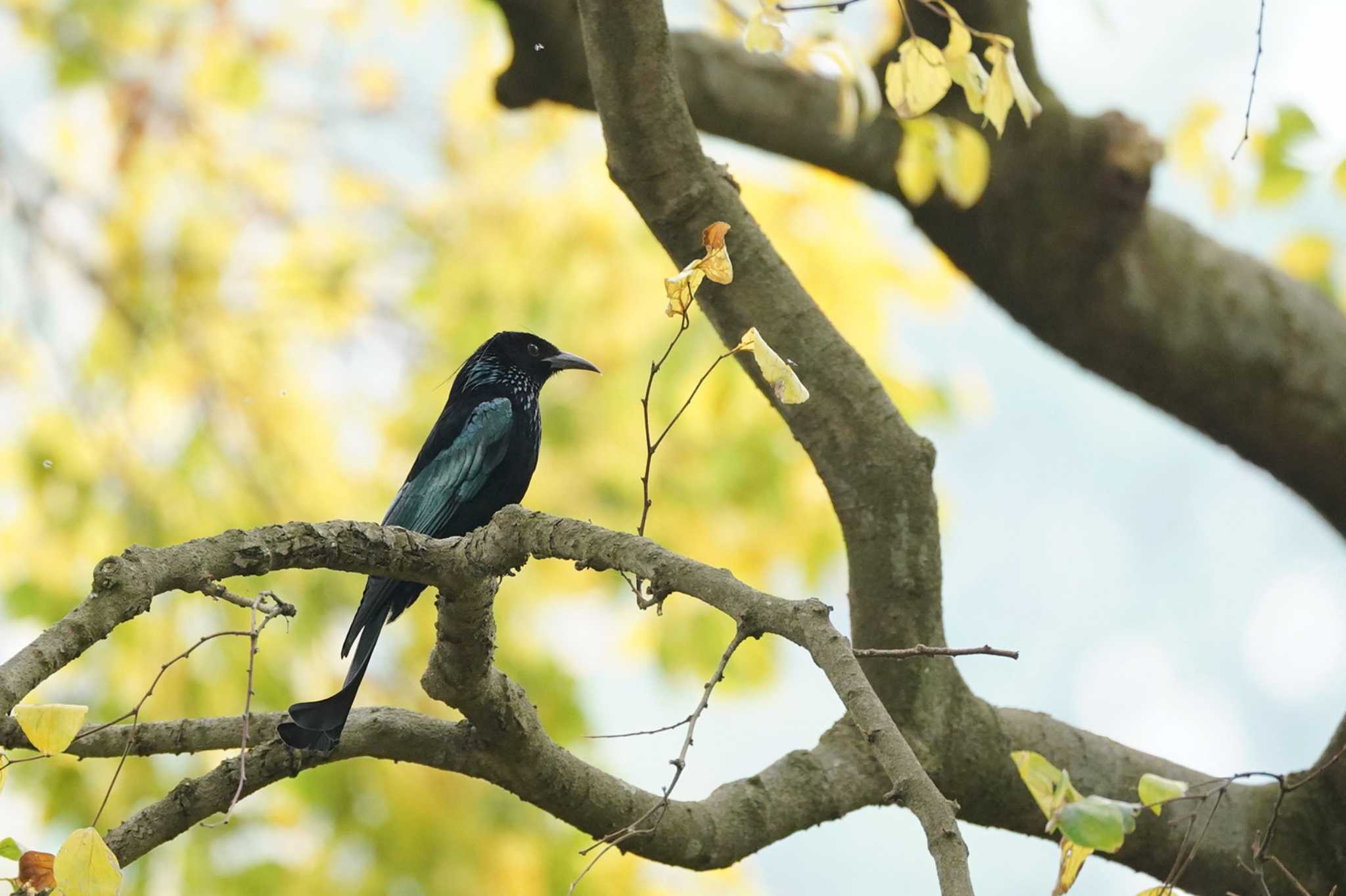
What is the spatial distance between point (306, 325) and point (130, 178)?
1103 mm

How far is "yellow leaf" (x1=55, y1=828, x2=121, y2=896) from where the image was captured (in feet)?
5.56

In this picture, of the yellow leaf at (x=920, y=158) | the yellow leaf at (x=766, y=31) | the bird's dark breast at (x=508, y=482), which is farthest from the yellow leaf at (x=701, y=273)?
the bird's dark breast at (x=508, y=482)

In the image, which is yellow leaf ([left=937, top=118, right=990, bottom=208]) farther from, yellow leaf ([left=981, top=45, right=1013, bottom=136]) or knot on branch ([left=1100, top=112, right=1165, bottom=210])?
knot on branch ([left=1100, top=112, right=1165, bottom=210])

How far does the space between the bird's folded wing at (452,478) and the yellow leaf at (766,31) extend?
1788mm

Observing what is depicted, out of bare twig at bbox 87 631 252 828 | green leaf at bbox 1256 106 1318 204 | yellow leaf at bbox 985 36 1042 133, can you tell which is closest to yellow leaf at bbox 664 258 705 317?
bare twig at bbox 87 631 252 828

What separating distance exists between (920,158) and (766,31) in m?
1.09

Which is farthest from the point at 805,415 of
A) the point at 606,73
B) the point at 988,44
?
the point at 988,44

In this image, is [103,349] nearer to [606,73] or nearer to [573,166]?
[573,166]

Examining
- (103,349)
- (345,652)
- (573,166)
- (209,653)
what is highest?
(573,166)

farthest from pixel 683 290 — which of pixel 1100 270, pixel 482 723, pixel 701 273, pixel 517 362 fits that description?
pixel 517 362

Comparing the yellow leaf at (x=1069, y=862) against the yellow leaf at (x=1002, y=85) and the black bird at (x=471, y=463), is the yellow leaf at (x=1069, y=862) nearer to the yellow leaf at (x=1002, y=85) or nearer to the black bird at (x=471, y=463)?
the yellow leaf at (x=1002, y=85)

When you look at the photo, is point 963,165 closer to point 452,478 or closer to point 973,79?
point 973,79

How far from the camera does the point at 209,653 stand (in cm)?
537

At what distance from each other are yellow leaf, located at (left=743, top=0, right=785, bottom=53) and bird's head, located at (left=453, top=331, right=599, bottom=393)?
6.99ft
